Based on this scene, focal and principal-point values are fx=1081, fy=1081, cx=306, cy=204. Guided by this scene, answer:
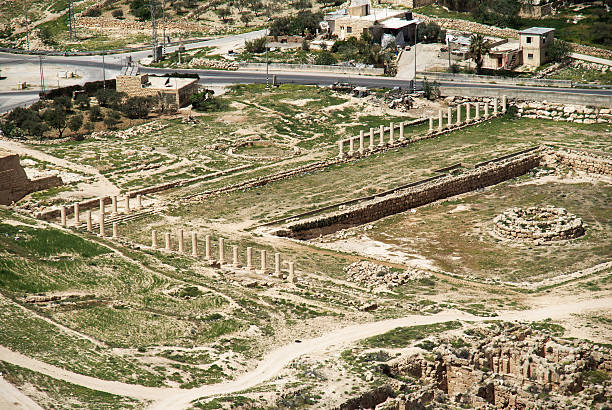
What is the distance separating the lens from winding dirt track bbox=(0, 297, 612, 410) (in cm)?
4391

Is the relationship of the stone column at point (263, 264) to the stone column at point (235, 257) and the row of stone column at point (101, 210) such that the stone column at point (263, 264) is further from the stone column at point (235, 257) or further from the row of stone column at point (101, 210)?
the row of stone column at point (101, 210)

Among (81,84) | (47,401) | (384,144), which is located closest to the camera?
(47,401)

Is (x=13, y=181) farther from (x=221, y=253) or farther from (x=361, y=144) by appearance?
(x=361, y=144)

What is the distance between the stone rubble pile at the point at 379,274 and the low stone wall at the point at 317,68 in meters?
56.1

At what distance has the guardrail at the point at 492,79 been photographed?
11062 cm

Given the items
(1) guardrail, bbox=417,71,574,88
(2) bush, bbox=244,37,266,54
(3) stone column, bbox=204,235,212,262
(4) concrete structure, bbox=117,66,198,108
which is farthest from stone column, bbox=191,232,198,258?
(2) bush, bbox=244,37,266,54

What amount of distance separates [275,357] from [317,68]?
2973 inches

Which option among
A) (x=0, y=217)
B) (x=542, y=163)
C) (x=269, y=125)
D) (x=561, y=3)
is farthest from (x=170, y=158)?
(x=561, y=3)

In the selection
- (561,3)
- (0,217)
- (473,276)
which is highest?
(561,3)

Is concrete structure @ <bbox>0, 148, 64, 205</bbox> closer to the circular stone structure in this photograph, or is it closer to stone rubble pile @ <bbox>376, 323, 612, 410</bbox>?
the circular stone structure

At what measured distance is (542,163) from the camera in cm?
8881

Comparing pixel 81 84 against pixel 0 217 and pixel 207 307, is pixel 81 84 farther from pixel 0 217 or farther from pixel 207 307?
pixel 207 307

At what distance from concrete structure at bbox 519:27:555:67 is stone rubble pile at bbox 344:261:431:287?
Result: 60.3 m

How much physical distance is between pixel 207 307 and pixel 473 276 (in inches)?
724
